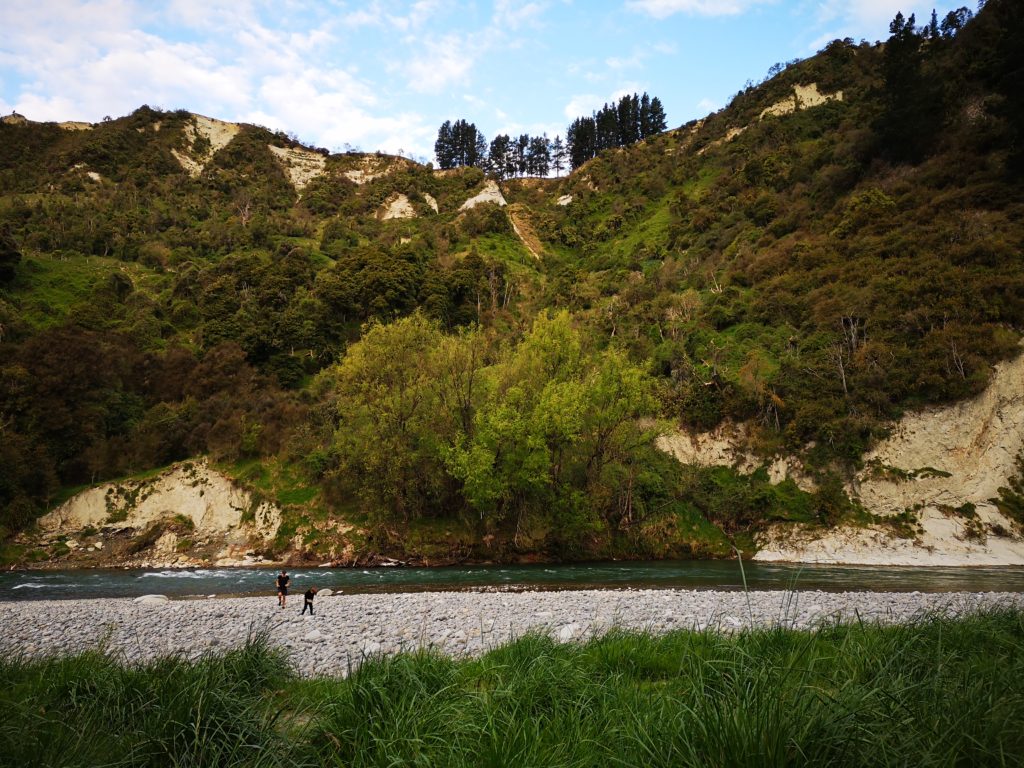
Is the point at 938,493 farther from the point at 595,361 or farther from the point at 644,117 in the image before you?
the point at 644,117

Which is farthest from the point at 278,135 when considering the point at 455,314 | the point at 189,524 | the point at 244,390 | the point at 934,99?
the point at 934,99

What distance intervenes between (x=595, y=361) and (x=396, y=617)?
27.3m

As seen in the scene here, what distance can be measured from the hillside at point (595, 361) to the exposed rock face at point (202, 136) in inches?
1584

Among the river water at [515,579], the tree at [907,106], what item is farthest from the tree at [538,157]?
the river water at [515,579]

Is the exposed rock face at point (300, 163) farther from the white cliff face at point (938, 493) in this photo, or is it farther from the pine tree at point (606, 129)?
the white cliff face at point (938, 493)

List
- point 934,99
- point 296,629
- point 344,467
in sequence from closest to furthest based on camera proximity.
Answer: point 296,629, point 344,467, point 934,99

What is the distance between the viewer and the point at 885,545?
2797 centimetres

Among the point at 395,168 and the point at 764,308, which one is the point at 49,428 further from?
the point at 395,168

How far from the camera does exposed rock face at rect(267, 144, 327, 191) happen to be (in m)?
119

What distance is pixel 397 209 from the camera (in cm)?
10288

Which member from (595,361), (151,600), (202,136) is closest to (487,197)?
(595,361)

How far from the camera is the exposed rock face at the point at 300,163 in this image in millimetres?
118875

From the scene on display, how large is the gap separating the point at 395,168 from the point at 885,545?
12464 cm

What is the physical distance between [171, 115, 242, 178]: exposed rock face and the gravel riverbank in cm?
11751
